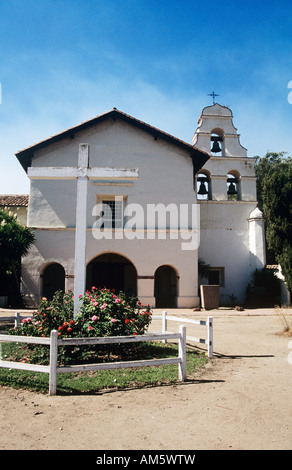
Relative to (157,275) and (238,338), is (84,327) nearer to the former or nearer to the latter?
(238,338)

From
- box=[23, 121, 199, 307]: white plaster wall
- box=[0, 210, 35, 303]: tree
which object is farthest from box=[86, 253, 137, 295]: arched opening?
box=[0, 210, 35, 303]: tree

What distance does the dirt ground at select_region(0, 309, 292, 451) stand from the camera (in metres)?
3.11

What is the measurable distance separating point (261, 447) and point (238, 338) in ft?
19.8

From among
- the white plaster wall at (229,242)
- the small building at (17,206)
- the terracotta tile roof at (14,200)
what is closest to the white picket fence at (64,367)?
the white plaster wall at (229,242)

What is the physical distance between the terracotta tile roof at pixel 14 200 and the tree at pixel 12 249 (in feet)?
18.5

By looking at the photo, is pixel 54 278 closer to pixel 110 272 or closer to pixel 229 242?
pixel 110 272

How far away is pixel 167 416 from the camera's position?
377 centimetres

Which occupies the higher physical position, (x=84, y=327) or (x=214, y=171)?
(x=214, y=171)

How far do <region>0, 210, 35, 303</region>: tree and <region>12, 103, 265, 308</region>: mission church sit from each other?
1.68ft

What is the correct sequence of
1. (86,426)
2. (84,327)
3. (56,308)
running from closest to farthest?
1. (86,426)
2. (84,327)
3. (56,308)

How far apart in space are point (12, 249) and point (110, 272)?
5.85 meters

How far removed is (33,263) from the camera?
16.2 m

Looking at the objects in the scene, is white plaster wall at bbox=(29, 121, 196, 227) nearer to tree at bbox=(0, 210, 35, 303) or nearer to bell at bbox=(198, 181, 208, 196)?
tree at bbox=(0, 210, 35, 303)
